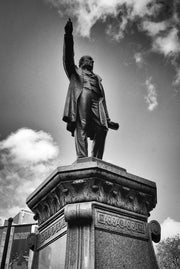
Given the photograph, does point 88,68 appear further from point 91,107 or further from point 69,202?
point 69,202

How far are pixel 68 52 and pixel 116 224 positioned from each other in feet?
11.3

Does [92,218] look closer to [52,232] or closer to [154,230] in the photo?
[52,232]

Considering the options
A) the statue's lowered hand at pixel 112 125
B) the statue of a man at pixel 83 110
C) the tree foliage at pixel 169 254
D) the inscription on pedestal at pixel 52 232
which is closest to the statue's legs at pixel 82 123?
the statue of a man at pixel 83 110

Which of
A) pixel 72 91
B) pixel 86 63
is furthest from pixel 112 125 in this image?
pixel 86 63

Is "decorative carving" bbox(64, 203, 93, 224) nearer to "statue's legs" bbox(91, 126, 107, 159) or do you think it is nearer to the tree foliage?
"statue's legs" bbox(91, 126, 107, 159)

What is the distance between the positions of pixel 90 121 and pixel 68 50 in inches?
58.5

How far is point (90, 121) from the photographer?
5793 millimetres

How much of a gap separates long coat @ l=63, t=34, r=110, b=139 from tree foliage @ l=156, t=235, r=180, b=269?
3409cm

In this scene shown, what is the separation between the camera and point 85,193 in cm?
445

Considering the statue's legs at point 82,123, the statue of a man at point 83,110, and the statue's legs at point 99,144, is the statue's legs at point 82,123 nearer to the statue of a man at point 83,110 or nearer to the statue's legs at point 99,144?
the statue of a man at point 83,110

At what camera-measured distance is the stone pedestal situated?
161 inches

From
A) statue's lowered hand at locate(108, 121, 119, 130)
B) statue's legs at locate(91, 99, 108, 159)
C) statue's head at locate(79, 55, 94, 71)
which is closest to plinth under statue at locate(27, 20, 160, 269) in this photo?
statue's legs at locate(91, 99, 108, 159)

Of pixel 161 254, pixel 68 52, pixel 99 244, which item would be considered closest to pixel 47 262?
pixel 99 244

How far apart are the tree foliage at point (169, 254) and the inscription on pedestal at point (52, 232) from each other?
112 feet
